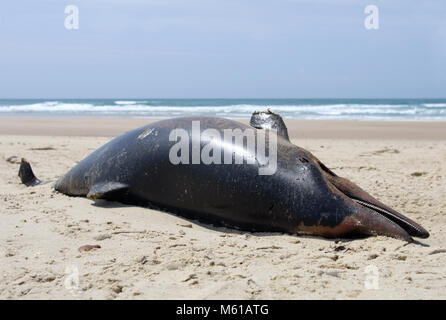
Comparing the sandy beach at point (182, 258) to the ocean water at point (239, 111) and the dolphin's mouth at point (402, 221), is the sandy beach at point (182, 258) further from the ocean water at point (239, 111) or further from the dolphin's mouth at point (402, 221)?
the ocean water at point (239, 111)

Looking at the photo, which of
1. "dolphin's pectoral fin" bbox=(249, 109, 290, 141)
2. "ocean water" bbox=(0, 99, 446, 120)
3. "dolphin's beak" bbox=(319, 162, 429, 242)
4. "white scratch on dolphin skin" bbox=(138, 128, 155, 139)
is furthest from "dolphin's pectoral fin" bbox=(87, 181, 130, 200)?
"ocean water" bbox=(0, 99, 446, 120)

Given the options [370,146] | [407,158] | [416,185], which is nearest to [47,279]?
[416,185]

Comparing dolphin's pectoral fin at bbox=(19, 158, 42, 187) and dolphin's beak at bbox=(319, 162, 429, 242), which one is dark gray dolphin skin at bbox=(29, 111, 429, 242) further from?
dolphin's pectoral fin at bbox=(19, 158, 42, 187)

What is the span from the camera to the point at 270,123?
4641 millimetres

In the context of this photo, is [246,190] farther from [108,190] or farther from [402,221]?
[108,190]

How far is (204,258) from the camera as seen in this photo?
10.6 feet

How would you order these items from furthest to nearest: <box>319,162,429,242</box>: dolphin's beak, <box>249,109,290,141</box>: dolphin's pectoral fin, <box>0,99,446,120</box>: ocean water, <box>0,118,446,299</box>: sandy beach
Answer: <box>0,99,446,120</box>: ocean water, <box>249,109,290,141</box>: dolphin's pectoral fin, <box>319,162,429,242</box>: dolphin's beak, <box>0,118,446,299</box>: sandy beach

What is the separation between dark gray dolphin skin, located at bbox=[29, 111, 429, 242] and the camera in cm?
371

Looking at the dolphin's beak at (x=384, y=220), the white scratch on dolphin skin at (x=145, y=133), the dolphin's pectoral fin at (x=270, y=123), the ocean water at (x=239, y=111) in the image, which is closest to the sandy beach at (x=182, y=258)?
the dolphin's beak at (x=384, y=220)

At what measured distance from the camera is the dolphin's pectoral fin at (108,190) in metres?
4.43

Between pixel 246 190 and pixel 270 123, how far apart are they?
3.21ft

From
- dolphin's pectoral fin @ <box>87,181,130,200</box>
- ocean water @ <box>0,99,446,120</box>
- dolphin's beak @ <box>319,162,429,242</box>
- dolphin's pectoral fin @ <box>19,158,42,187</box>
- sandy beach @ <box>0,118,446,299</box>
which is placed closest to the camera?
sandy beach @ <box>0,118,446,299</box>

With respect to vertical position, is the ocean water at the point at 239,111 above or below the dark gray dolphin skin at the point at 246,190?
above
